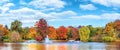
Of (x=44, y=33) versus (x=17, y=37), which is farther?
(x=44, y=33)

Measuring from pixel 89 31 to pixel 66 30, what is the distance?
5.75 metres

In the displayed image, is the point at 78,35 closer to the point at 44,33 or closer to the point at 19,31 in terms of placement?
the point at 44,33

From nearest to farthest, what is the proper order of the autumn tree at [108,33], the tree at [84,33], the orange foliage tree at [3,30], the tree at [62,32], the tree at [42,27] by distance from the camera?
the autumn tree at [108,33]
the tree at [84,33]
the orange foliage tree at [3,30]
the tree at [42,27]
the tree at [62,32]

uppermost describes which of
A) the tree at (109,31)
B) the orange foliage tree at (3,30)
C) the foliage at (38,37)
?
the orange foliage tree at (3,30)

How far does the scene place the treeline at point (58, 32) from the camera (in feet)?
231

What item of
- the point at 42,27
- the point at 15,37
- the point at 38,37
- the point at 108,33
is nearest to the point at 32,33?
the point at 38,37

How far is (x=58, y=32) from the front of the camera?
76.4m

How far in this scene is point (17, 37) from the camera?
70000 millimetres

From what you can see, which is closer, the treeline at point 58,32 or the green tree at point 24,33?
the treeline at point 58,32

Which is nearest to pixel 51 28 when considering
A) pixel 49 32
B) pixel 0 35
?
pixel 49 32

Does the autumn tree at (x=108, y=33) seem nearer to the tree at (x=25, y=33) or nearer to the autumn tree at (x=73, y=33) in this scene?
the autumn tree at (x=73, y=33)

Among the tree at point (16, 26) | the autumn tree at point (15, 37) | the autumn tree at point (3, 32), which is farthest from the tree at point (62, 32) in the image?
the autumn tree at point (3, 32)

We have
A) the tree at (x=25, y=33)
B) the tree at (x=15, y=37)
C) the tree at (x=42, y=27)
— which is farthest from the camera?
the tree at (x=42, y=27)

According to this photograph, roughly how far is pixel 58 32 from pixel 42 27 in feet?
12.3
